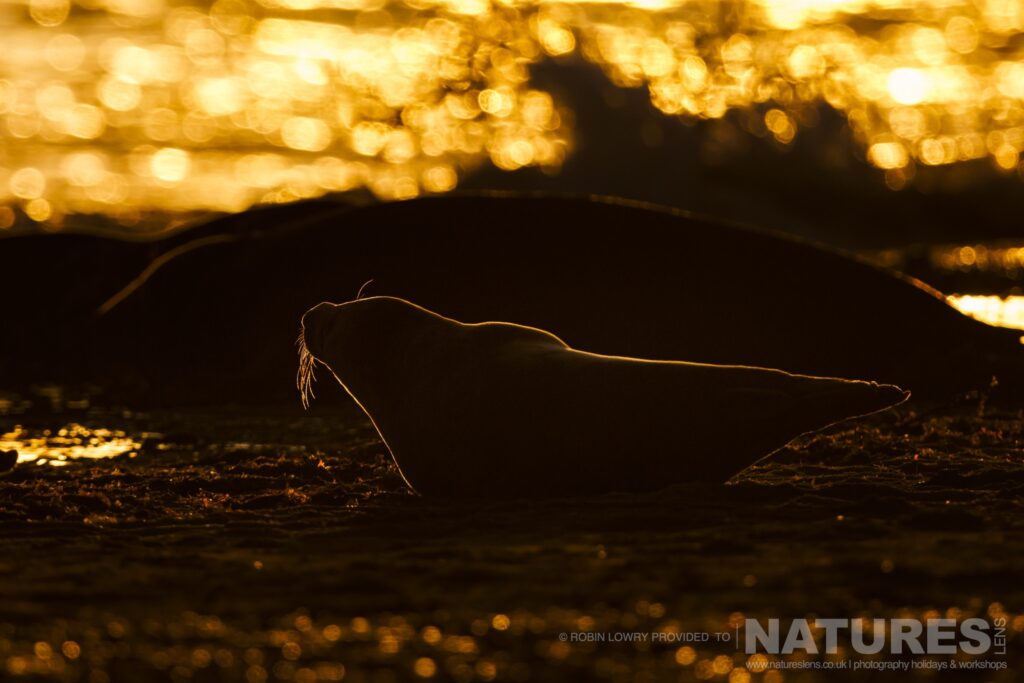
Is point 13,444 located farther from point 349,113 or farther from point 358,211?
point 349,113

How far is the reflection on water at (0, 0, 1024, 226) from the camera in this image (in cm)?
1998

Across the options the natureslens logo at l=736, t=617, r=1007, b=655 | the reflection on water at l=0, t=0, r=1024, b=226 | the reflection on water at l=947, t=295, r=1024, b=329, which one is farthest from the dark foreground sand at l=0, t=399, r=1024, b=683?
the reflection on water at l=0, t=0, r=1024, b=226

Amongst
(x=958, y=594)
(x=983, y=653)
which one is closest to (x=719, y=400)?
(x=958, y=594)

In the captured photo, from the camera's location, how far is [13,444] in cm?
807

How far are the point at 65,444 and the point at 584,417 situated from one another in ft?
9.67

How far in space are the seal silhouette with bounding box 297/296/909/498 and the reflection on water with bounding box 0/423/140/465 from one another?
6.01ft

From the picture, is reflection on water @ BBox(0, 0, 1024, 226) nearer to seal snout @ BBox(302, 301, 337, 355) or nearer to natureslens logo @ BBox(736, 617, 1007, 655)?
seal snout @ BBox(302, 301, 337, 355)

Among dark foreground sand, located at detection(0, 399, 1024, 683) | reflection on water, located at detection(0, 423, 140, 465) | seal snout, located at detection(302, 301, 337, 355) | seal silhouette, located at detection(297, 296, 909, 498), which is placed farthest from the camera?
reflection on water, located at detection(0, 423, 140, 465)

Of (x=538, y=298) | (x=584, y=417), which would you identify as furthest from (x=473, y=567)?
(x=538, y=298)

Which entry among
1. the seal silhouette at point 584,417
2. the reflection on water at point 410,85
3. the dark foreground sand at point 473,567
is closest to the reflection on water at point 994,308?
the dark foreground sand at point 473,567

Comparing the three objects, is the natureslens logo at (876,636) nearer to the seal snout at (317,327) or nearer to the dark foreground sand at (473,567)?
the dark foreground sand at (473,567)

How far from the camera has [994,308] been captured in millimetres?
11492

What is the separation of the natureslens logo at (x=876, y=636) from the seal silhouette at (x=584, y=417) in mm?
1589

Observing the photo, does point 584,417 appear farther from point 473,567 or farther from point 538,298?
point 538,298
